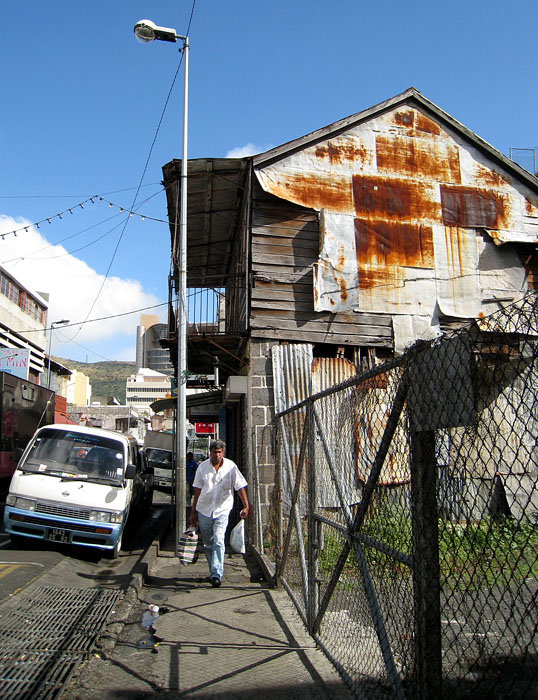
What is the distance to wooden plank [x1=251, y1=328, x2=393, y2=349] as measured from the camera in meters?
11.3

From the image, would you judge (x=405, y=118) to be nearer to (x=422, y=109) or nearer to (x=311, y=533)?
(x=422, y=109)

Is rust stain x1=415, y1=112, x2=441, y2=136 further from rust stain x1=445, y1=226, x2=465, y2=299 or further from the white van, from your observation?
the white van

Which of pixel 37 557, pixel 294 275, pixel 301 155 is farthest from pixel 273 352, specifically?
pixel 37 557

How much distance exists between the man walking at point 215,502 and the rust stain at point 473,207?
7872 millimetres

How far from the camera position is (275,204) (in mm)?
11945

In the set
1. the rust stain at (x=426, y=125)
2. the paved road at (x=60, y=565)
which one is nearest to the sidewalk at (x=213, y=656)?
the paved road at (x=60, y=565)

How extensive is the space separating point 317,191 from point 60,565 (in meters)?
8.49

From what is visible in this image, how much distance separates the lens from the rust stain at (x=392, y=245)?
12.0 meters

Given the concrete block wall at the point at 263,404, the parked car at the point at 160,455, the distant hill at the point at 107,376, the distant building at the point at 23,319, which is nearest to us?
the concrete block wall at the point at 263,404

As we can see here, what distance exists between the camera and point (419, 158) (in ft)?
41.3

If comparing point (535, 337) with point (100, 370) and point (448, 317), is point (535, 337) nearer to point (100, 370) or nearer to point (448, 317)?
point (448, 317)

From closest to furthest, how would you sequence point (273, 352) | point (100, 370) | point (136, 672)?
point (136, 672) → point (273, 352) → point (100, 370)

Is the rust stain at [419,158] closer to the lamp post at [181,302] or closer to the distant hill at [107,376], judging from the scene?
the lamp post at [181,302]

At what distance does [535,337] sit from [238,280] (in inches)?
464
